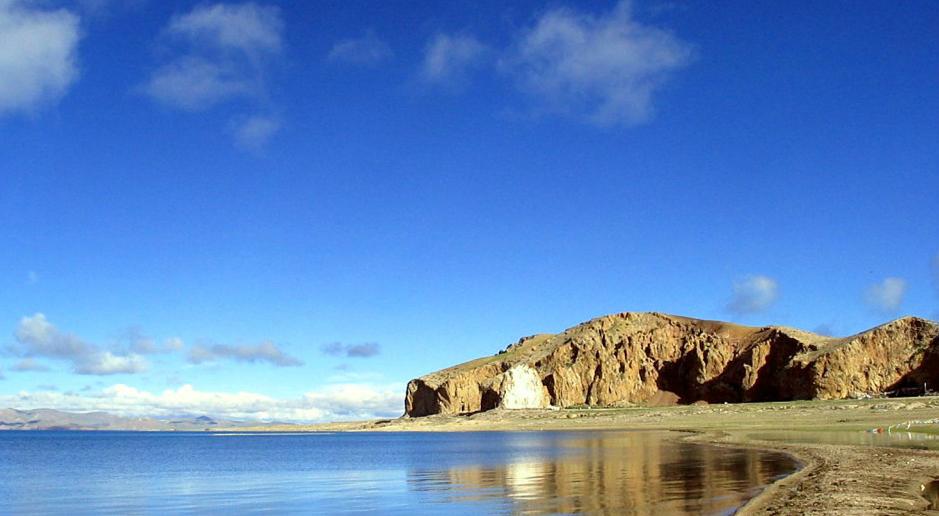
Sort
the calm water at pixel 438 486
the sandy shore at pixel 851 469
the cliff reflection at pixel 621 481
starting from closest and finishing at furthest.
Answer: the sandy shore at pixel 851 469, the cliff reflection at pixel 621 481, the calm water at pixel 438 486

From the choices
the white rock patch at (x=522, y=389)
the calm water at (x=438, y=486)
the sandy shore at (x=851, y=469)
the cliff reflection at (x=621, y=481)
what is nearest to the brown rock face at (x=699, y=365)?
the white rock patch at (x=522, y=389)

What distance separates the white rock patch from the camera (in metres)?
176

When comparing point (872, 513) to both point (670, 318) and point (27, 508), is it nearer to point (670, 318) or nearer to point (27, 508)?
point (27, 508)

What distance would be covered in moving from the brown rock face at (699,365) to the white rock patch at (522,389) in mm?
2117

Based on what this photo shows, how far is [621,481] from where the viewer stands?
3091 cm

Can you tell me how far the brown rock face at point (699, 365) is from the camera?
142750mm

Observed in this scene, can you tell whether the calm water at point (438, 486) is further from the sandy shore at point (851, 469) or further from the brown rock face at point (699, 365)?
the brown rock face at point (699, 365)

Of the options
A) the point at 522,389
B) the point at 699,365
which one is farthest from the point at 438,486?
the point at 699,365

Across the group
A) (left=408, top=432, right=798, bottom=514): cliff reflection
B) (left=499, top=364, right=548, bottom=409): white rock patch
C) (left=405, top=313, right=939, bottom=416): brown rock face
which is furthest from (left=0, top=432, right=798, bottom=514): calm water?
(left=499, top=364, right=548, bottom=409): white rock patch

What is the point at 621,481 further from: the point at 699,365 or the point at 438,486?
the point at 699,365

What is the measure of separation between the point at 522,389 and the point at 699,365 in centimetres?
3960

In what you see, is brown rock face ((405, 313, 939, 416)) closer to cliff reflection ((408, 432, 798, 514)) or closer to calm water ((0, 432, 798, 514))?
calm water ((0, 432, 798, 514))

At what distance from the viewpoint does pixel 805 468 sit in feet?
106

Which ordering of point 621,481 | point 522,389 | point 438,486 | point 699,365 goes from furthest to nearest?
point 699,365 < point 522,389 < point 438,486 < point 621,481
